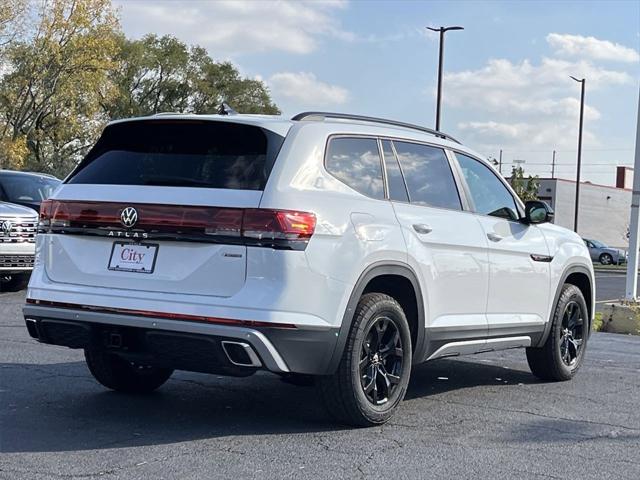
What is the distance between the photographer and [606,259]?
156 ft

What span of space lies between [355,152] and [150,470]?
2344 mm

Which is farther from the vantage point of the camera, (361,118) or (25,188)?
(25,188)

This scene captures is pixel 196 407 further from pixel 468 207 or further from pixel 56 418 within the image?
pixel 468 207

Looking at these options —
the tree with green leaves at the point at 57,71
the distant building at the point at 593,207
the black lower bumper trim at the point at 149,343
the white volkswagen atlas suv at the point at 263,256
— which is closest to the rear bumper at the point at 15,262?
the white volkswagen atlas suv at the point at 263,256

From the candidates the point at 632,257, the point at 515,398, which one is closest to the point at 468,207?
the point at 515,398

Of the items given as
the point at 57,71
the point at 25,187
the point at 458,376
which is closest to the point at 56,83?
the point at 57,71

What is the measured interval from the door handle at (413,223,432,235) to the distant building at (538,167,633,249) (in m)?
59.0

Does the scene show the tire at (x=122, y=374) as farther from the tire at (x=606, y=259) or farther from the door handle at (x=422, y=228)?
Result: the tire at (x=606, y=259)

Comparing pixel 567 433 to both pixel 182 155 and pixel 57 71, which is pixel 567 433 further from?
pixel 57 71

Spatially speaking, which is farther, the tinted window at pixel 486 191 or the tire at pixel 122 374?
the tinted window at pixel 486 191

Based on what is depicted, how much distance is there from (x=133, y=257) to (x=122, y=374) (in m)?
1.38

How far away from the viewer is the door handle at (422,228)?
5.88 meters

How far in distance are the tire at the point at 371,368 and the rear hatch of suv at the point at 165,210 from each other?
32.7 inches

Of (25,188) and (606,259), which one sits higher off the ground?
(25,188)
